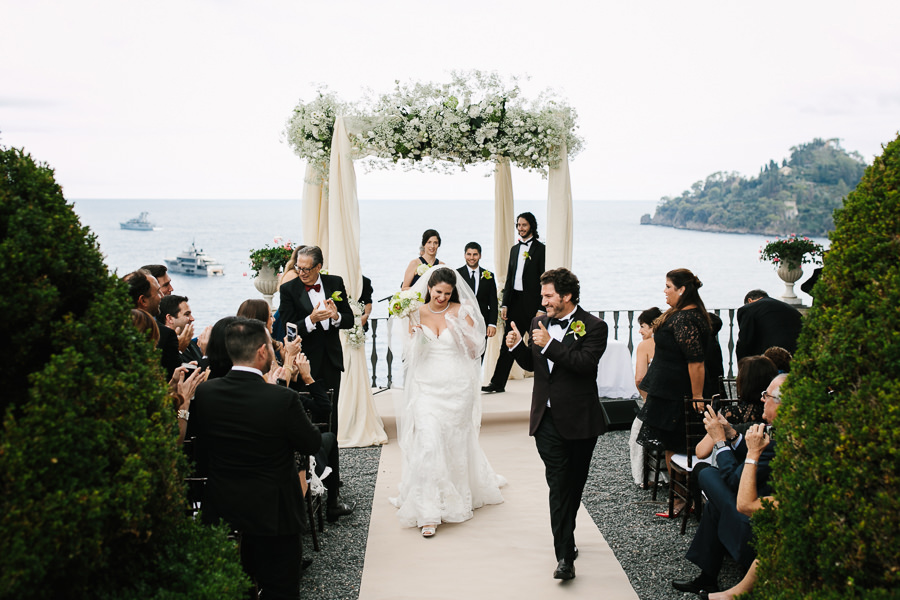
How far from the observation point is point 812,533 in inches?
83.4

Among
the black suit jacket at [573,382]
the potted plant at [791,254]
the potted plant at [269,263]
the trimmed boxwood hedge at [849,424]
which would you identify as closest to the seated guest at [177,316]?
the black suit jacket at [573,382]

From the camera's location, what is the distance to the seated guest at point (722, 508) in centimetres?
374

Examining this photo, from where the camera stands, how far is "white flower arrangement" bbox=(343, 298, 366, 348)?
271 inches

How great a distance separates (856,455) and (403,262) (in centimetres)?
4643

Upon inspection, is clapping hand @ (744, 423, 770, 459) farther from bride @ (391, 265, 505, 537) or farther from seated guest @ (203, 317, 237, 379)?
seated guest @ (203, 317, 237, 379)

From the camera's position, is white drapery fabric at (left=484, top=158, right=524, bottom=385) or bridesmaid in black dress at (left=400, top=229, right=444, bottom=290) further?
white drapery fabric at (left=484, top=158, right=524, bottom=385)

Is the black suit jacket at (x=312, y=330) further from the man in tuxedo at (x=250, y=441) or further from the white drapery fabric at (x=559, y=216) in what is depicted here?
the man in tuxedo at (x=250, y=441)

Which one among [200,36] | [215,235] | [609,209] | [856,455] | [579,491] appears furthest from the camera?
[609,209]

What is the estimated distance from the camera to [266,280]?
27.7 feet

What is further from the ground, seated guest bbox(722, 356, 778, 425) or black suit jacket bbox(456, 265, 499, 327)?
black suit jacket bbox(456, 265, 499, 327)

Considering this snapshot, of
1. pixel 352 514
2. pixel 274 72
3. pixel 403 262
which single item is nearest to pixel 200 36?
pixel 274 72

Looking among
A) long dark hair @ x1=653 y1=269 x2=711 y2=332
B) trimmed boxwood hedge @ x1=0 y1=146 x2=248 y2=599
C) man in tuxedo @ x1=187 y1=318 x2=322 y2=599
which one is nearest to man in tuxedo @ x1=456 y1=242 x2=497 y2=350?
long dark hair @ x1=653 y1=269 x2=711 y2=332

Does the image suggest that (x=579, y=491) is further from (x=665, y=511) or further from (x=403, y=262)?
(x=403, y=262)

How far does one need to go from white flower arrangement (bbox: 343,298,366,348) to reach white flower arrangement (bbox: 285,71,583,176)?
56.4 inches
